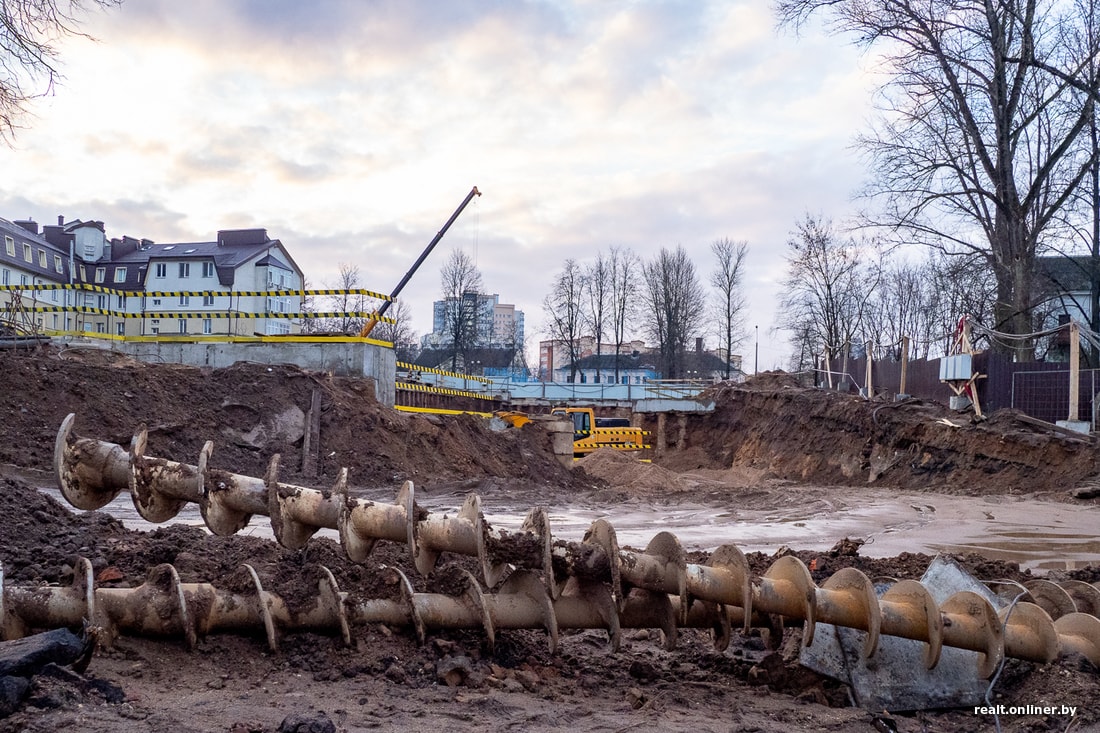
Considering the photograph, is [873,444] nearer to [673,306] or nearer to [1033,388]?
[1033,388]

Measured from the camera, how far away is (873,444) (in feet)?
79.0

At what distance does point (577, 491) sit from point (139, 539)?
14395 millimetres

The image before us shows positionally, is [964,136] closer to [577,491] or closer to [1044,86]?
[1044,86]

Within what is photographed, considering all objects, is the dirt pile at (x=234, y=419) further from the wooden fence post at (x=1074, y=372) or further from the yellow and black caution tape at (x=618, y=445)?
the wooden fence post at (x=1074, y=372)

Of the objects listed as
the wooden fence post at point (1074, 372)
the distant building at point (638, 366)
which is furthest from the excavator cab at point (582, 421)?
the distant building at point (638, 366)

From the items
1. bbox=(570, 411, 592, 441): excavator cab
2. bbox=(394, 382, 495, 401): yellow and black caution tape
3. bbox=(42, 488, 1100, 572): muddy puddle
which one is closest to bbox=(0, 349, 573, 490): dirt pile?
bbox=(42, 488, 1100, 572): muddy puddle

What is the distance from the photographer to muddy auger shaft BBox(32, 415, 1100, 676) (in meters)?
4.36

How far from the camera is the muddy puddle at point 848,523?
34.5 ft

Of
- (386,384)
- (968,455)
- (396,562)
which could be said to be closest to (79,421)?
(386,384)

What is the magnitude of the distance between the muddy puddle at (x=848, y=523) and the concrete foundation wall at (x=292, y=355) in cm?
528

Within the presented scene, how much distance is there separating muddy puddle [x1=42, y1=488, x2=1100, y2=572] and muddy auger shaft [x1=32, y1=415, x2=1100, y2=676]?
411 centimetres

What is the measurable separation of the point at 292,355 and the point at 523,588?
654 inches

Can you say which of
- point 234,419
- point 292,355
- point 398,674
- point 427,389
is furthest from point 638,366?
point 398,674

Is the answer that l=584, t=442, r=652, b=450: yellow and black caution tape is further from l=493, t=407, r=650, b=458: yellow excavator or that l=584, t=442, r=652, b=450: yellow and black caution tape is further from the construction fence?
the construction fence
